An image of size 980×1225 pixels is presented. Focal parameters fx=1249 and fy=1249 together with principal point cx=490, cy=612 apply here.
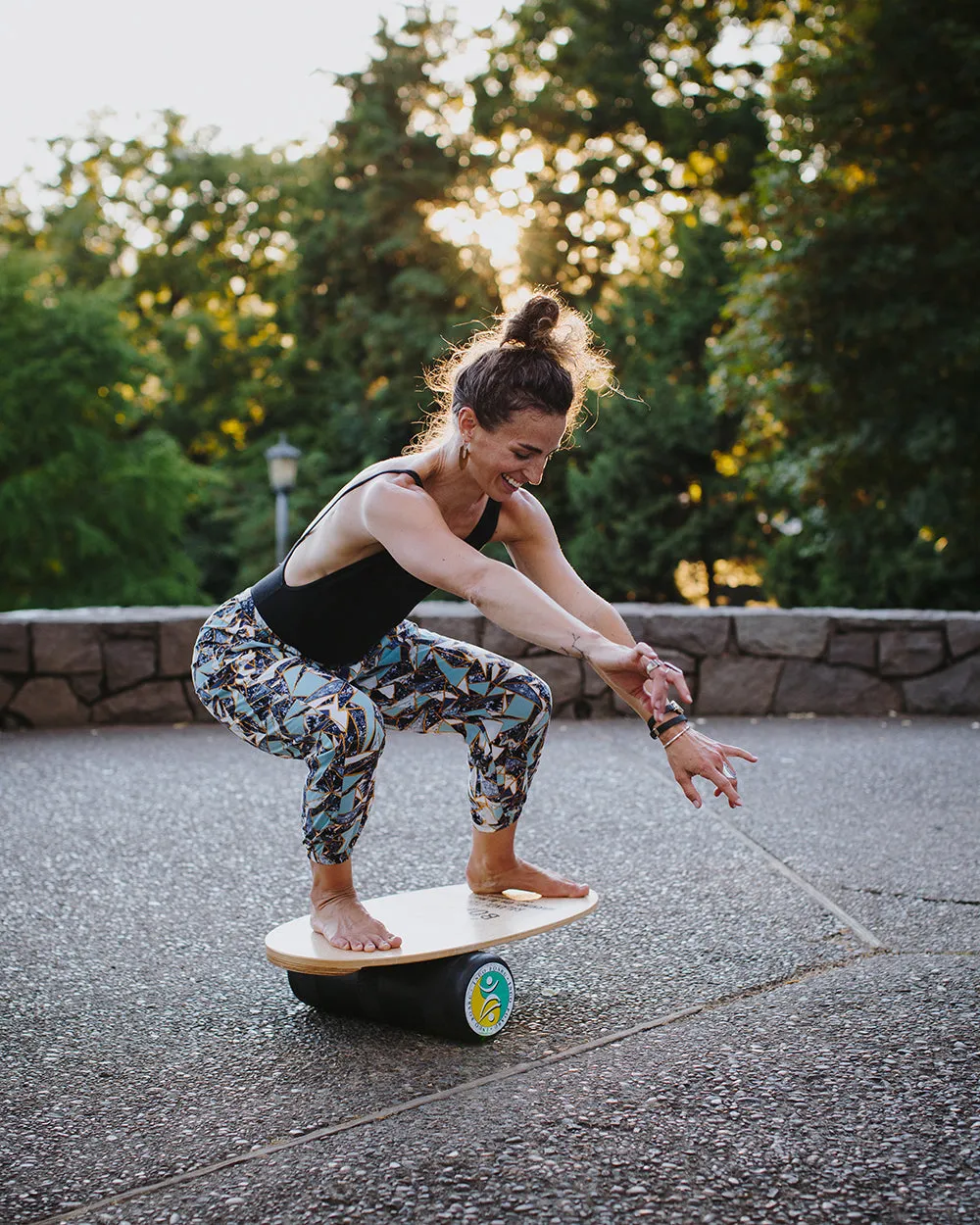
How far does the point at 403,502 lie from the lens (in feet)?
8.51

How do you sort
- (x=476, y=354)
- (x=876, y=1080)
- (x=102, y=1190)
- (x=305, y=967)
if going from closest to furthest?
(x=102, y=1190)
(x=876, y=1080)
(x=305, y=967)
(x=476, y=354)

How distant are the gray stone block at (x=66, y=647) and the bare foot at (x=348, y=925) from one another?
4.61 m

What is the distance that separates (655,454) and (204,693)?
15198 mm

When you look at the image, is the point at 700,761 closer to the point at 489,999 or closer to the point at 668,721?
the point at 668,721

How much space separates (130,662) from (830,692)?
409 centimetres

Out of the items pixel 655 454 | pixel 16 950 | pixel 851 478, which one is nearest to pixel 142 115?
pixel 655 454

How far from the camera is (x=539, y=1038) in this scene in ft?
8.58

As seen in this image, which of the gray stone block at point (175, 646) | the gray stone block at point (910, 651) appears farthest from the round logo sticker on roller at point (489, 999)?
the gray stone block at point (910, 651)

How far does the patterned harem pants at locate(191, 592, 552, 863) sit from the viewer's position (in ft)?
8.62

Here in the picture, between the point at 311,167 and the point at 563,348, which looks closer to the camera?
the point at 563,348

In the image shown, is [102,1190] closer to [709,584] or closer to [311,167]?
[709,584]

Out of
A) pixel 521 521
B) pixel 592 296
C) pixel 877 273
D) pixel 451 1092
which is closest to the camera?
pixel 451 1092

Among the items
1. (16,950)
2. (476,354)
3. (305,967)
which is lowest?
(16,950)

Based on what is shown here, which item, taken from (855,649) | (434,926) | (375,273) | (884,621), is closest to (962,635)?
(884,621)
